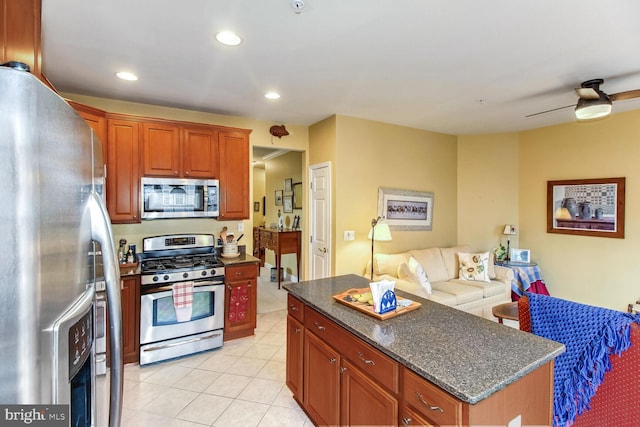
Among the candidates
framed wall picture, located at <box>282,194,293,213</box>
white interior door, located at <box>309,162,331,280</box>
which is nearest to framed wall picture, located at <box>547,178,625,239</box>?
white interior door, located at <box>309,162,331,280</box>

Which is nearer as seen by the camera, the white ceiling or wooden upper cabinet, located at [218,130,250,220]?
the white ceiling

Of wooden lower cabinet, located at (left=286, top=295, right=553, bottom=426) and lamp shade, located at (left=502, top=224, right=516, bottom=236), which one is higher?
lamp shade, located at (left=502, top=224, right=516, bottom=236)

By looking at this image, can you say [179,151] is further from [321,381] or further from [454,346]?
[454,346]

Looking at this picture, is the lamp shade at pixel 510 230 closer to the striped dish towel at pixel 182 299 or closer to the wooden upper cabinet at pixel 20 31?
the striped dish towel at pixel 182 299

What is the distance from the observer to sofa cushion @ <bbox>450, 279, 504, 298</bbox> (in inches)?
157

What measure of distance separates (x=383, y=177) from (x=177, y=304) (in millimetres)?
3071

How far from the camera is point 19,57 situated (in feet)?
2.21

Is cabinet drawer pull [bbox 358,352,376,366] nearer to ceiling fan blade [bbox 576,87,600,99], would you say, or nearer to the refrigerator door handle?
Answer: the refrigerator door handle

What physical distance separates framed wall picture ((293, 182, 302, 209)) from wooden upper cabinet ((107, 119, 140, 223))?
2.95 metres

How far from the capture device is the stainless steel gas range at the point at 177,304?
114 inches

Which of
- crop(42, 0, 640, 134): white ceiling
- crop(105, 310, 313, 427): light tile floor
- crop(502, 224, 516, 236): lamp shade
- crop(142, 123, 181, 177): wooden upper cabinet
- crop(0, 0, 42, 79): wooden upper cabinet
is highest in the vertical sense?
crop(42, 0, 640, 134): white ceiling

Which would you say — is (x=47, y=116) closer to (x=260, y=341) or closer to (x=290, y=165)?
(x=260, y=341)

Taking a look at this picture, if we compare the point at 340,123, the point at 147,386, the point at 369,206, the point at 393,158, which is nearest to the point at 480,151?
the point at 393,158

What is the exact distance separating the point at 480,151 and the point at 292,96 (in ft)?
11.6
